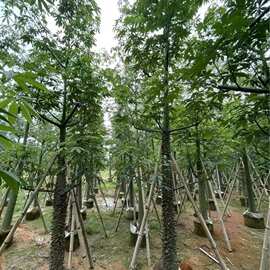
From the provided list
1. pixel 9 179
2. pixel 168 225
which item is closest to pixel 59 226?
pixel 168 225

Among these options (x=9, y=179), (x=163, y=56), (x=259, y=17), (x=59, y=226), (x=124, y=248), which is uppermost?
(x=163, y=56)

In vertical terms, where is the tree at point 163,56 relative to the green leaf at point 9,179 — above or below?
above

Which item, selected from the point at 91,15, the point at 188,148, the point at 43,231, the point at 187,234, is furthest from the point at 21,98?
the point at 43,231

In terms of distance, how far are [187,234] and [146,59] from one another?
437cm

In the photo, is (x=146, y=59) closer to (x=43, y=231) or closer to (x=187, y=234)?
(x=187, y=234)

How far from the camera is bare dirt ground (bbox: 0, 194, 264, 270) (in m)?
4.27

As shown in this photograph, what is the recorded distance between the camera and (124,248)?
4.97m

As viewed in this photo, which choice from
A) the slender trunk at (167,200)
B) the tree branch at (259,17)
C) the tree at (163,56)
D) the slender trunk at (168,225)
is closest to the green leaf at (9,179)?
the tree branch at (259,17)

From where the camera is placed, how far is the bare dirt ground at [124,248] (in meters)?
4.27

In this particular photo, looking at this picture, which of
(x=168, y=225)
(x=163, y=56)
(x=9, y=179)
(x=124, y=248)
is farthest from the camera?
(x=124, y=248)

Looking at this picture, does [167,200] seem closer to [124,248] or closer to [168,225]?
[168,225]

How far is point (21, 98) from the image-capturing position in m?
0.67

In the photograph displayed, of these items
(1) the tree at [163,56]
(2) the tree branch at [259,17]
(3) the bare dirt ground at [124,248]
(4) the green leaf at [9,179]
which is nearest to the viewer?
(4) the green leaf at [9,179]

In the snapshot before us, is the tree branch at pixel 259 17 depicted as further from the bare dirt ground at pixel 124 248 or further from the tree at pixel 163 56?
the bare dirt ground at pixel 124 248
